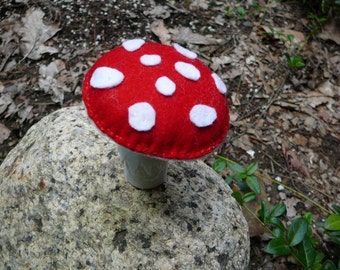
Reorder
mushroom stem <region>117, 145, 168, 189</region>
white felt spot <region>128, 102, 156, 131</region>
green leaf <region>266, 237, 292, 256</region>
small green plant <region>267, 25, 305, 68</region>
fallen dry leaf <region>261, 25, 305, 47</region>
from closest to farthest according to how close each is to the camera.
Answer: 1. white felt spot <region>128, 102, 156, 131</region>
2. mushroom stem <region>117, 145, 168, 189</region>
3. green leaf <region>266, 237, 292, 256</region>
4. small green plant <region>267, 25, 305, 68</region>
5. fallen dry leaf <region>261, 25, 305, 47</region>

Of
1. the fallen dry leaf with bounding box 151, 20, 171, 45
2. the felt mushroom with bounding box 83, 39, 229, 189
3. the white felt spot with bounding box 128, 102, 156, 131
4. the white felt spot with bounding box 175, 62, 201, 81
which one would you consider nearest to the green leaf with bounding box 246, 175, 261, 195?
the felt mushroom with bounding box 83, 39, 229, 189

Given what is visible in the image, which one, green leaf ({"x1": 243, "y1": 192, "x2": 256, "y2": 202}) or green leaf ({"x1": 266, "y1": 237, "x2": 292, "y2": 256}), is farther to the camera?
green leaf ({"x1": 243, "y1": 192, "x2": 256, "y2": 202})

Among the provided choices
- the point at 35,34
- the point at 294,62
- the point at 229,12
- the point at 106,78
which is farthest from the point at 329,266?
the point at 35,34

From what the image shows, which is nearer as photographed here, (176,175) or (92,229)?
(92,229)

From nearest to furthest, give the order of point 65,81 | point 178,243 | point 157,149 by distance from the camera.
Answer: point 157,149, point 178,243, point 65,81

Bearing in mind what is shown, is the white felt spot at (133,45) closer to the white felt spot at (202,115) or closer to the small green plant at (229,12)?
the white felt spot at (202,115)

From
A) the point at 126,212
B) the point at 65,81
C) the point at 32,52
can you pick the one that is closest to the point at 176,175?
the point at 126,212

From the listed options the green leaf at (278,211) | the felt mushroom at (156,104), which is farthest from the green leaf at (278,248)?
the felt mushroom at (156,104)

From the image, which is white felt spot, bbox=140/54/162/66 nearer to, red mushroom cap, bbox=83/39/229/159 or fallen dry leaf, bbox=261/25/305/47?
red mushroom cap, bbox=83/39/229/159

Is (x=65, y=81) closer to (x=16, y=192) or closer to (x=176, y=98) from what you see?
(x=16, y=192)
